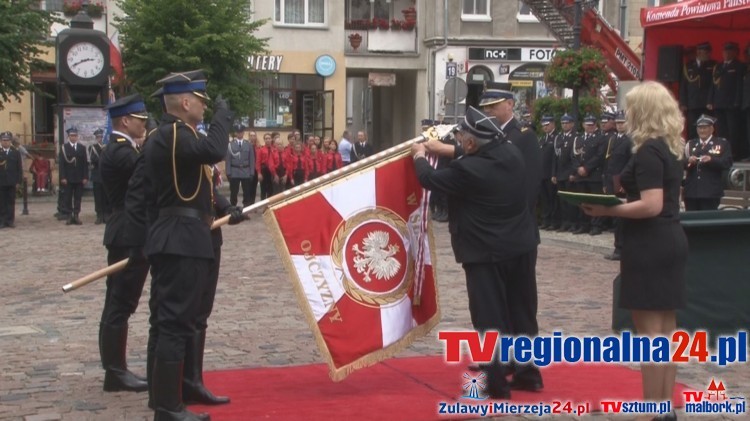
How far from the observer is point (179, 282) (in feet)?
20.3

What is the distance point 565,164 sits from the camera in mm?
18438

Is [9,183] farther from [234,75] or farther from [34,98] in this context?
[34,98]

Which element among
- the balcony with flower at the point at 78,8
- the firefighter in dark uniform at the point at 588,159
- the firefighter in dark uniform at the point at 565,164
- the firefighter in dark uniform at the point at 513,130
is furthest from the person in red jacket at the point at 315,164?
the firefighter in dark uniform at the point at 513,130

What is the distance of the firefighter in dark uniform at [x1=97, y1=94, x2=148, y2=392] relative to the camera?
7.31m

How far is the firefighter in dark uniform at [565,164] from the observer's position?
1834 cm

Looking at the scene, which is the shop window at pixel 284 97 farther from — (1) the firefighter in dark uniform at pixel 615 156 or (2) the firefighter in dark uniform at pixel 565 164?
(1) the firefighter in dark uniform at pixel 615 156

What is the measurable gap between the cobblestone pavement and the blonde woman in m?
1.74

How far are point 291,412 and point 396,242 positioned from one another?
1.43 metres

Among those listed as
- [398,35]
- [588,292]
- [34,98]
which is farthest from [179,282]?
[398,35]

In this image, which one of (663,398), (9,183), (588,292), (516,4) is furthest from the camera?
(516,4)

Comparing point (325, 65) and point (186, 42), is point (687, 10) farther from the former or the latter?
point (325, 65)

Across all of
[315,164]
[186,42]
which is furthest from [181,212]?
[186,42]

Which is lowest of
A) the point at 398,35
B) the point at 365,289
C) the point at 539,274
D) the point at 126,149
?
the point at 539,274

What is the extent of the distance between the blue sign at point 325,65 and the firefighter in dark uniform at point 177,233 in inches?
1298
